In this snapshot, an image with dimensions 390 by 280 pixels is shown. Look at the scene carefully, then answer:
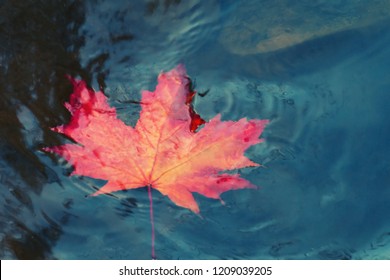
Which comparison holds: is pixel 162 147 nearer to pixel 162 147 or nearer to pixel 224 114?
pixel 162 147

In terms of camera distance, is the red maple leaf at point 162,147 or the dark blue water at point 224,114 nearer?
the red maple leaf at point 162,147

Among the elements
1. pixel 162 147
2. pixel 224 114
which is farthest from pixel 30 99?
pixel 224 114

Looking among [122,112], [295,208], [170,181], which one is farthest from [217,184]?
[122,112]

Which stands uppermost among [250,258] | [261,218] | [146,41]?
[146,41]

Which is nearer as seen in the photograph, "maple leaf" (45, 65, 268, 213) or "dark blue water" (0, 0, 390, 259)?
"maple leaf" (45, 65, 268, 213)

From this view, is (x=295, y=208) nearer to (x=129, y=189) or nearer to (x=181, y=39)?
(x=129, y=189)
